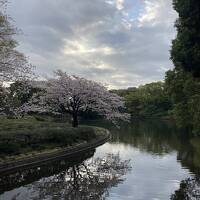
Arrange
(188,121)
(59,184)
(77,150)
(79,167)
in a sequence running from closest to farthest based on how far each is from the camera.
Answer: (59,184) < (79,167) < (77,150) < (188,121)

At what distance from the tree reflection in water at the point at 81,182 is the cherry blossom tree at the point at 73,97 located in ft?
49.8

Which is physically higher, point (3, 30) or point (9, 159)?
point (3, 30)

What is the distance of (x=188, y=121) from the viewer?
114 ft

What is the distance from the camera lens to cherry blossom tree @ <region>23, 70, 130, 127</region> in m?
39.1

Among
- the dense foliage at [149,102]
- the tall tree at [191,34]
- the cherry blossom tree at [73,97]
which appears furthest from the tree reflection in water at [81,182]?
the dense foliage at [149,102]

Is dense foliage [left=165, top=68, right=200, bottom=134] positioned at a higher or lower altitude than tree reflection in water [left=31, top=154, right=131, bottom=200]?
higher

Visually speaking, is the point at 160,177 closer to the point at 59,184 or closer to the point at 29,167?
the point at 59,184

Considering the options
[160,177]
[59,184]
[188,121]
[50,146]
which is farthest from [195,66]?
[188,121]

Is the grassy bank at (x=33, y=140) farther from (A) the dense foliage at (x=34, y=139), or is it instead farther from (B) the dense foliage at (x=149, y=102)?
(B) the dense foliage at (x=149, y=102)

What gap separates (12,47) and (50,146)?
8142 millimetres

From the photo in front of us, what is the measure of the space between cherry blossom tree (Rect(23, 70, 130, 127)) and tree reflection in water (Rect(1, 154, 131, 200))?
1519 centimetres

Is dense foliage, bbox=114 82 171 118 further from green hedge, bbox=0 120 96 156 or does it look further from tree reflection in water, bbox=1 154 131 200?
tree reflection in water, bbox=1 154 131 200

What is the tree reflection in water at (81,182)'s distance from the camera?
1472 centimetres

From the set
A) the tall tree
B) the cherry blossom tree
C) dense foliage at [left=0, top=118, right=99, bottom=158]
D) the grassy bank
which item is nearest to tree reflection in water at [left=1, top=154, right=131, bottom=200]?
the grassy bank
